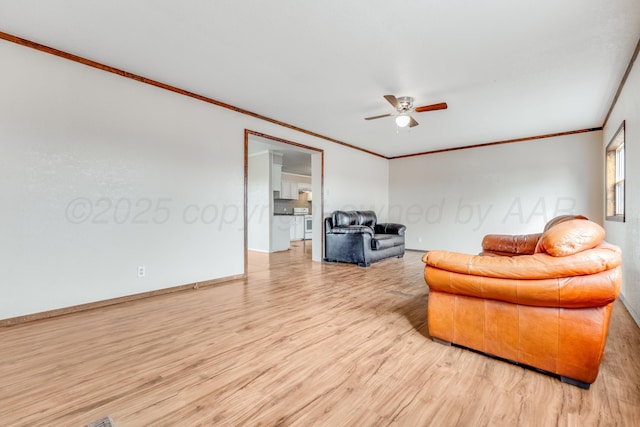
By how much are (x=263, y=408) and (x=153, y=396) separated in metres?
0.62

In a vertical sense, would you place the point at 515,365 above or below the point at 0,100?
below

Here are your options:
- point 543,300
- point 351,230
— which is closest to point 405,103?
point 351,230

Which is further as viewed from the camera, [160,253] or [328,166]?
[328,166]

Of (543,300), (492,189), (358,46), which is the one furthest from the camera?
(492,189)

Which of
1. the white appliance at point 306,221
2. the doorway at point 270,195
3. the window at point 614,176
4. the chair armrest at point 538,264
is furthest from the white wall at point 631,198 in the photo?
the white appliance at point 306,221

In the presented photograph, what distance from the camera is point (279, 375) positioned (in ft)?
5.72

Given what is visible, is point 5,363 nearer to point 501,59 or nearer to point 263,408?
point 263,408

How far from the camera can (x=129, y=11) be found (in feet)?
7.17

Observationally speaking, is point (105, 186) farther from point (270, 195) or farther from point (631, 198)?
point (631, 198)

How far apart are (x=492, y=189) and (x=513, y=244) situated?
3206mm

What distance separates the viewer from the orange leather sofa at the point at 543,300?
61.1 inches

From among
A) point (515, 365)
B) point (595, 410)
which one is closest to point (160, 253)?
point (515, 365)

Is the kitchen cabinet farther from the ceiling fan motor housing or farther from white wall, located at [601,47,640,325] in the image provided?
white wall, located at [601,47,640,325]

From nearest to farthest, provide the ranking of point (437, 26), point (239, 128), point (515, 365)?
point (515, 365) → point (437, 26) → point (239, 128)
